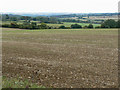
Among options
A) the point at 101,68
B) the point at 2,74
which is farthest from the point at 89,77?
the point at 2,74

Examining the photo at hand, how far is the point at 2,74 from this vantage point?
367 inches

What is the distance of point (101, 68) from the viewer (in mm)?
10656

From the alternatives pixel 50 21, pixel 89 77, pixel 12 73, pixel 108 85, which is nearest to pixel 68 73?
pixel 89 77

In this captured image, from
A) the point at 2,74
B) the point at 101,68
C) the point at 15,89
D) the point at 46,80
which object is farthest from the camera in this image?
the point at 101,68

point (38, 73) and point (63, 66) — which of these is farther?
point (63, 66)

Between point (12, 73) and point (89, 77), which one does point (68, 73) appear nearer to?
point (89, 77)

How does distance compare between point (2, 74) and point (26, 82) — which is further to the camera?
point (2, 74)

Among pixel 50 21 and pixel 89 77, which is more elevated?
pixel 50 21

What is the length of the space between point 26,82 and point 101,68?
5.24m

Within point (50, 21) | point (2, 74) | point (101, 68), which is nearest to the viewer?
point (2, 74)

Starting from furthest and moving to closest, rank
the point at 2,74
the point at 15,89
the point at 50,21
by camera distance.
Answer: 1. the point at 50,21
2. the point at 2,74
3. the point at 15,89

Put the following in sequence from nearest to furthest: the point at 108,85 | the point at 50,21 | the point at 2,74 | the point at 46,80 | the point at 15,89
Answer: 1. the point at 15,89
2. the point at 108,85
3. the point at 46,80
4. the point at 2,74
5. the point at 50,21

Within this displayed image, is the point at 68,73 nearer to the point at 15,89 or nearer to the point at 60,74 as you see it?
the point at 60,74

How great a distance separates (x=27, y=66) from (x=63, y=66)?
8.19ft
